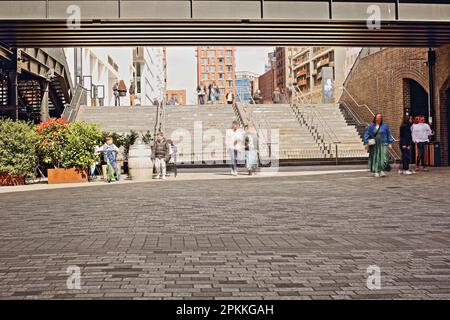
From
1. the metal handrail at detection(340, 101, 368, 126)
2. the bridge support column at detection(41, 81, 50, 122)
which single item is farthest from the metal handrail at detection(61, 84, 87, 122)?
the metal handrail at detection(340, 101, 368, 126)

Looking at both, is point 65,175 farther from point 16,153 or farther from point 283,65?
point 283,65

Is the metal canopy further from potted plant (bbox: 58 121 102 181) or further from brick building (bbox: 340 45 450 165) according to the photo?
potted plant (bbox: 58 121 102 181)

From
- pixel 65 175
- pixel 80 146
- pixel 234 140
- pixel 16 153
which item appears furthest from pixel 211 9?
pixel 16 153

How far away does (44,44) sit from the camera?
22.7 metres

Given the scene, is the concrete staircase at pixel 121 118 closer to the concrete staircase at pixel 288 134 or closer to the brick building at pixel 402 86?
the concrete staircase at pixel 288 134

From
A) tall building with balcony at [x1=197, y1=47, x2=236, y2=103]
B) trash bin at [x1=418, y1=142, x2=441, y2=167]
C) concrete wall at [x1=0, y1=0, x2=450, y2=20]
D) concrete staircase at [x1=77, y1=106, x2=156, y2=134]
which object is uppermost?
tall building with balcony at [x1=197, y1=47, x2=236, y2=103]

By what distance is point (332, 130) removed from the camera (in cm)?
2997

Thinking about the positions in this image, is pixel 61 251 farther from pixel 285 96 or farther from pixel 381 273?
pixel 285 96

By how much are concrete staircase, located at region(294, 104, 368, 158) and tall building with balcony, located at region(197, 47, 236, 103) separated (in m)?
146

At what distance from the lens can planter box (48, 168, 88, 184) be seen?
17992 millimetres

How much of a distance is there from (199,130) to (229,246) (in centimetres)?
2338

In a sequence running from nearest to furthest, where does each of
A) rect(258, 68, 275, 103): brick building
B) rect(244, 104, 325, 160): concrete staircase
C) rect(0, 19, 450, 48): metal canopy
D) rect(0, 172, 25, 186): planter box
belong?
rect(0, 172, 25, 186): planter box → rect(0, 19, 450, 48): metal canopy → rect(244, 104, 325, 160): concrete staircase → rect(258, 68, 275, 103): brick building

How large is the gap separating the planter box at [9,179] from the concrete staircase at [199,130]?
972cm

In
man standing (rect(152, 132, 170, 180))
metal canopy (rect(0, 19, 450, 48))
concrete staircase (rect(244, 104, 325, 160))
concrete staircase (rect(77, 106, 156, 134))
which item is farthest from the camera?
concrete staircase (rect(77, 106, 156, 134))
